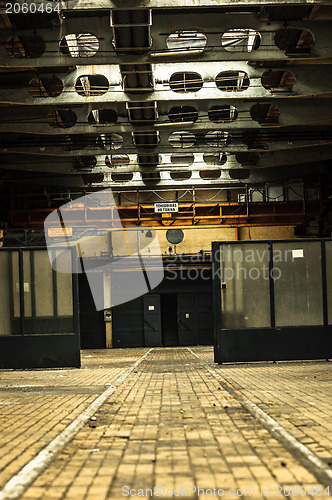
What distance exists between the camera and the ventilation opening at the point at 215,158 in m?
27.0

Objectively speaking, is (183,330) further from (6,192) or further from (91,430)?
(91,430)

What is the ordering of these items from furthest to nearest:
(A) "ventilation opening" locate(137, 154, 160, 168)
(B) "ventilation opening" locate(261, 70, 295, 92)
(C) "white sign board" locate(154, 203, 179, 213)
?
(C) "white sign board" locate(154, 203, 179, 213), (A) "ventilation opening" locate(137, 154, 160, 168), (B) "ventilation opening" locate(261, 70, 295, 92)

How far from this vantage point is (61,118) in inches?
857

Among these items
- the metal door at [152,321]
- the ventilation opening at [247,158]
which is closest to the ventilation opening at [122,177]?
the ventilation opening at [247,158]

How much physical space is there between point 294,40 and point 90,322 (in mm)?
21236

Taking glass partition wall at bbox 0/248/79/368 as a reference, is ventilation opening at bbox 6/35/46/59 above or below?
above

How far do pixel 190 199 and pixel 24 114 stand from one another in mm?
14629

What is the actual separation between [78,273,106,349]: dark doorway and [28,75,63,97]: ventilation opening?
1662cm

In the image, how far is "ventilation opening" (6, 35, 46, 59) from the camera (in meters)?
17.1

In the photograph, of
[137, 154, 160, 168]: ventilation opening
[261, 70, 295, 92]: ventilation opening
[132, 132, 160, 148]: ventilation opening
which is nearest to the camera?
[261, 70, 295, 92]: ventilation opening

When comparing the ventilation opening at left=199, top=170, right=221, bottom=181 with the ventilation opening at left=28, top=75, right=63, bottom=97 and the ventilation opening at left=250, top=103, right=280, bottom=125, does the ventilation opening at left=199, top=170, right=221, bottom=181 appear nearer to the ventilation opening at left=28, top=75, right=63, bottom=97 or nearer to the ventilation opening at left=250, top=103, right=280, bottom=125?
the ventilation opening at left=250, top=103, right=280, bottom=125

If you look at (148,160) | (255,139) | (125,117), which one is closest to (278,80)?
(255,139)

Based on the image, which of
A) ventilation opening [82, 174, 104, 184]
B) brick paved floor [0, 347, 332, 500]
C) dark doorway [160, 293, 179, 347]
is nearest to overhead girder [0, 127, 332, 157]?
ventilation opening [82, 174, 104, 184]

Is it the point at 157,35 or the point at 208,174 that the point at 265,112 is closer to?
the point at 208,174
